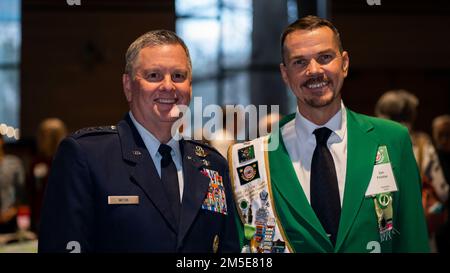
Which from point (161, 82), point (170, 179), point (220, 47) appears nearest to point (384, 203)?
point (170, 179)

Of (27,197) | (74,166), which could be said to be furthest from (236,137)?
(74,166)

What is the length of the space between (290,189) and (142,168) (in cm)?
56

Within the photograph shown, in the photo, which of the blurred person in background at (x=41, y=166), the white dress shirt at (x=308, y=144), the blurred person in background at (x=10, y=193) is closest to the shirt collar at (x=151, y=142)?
the white dress shirt at (x=308, y=144)

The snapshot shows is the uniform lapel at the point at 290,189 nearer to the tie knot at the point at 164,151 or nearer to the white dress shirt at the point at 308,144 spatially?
the white dress shirt at the point at 308,144

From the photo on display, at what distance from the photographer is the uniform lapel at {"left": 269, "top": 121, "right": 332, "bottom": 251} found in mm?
2291

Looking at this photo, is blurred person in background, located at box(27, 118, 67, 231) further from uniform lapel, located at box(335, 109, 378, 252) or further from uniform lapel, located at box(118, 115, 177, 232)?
uniform lapel, located at box(335, 109, 378, 252)

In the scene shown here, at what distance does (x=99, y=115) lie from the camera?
28.6 feet

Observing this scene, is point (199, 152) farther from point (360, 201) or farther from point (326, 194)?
point (360, 201)

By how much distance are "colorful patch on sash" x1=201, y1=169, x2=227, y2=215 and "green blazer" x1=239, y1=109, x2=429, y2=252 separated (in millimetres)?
224

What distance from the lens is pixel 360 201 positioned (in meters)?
2.32

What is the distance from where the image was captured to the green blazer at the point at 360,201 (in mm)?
2299

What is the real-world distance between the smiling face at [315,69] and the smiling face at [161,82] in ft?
1.43

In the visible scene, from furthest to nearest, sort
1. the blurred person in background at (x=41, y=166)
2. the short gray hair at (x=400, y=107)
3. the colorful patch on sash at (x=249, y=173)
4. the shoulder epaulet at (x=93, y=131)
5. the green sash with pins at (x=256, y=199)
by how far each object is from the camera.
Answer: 1. the blurred person in background at (x=41, y=166)
2. the short gray hair at (x=400, y=107)
3. the colorful patch on sash at (x=249, y=173)
4. the green sash with pins at (x=256, y=199)
5. the shoulder epaulet at (x=93, y=131)

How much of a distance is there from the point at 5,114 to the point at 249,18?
11.3ft
